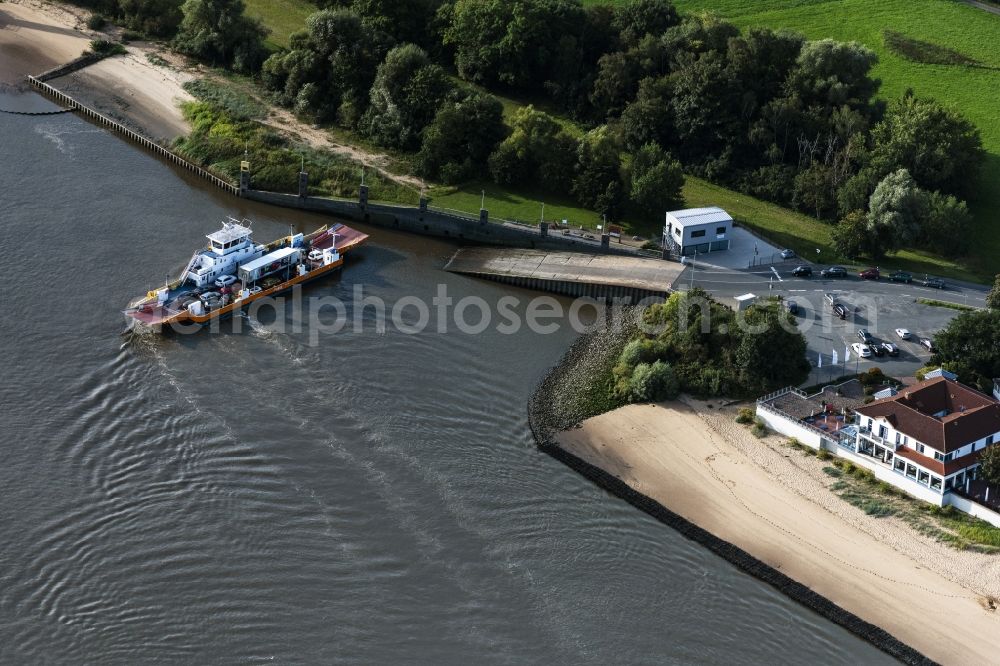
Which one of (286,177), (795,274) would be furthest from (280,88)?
(795,274)

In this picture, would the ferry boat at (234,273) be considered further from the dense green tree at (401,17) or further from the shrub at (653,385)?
the dense green tree at (401,17)

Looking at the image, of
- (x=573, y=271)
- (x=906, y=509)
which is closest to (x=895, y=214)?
(x=573, y=271)

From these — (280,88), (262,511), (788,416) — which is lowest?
(262,511)

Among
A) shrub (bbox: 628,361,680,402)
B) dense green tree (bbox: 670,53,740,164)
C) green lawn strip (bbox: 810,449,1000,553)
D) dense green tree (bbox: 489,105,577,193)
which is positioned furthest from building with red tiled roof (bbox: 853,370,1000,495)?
dense green tree (bbox: 670,53,740,164)

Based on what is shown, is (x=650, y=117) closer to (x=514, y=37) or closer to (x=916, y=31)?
(x=514, y=37)

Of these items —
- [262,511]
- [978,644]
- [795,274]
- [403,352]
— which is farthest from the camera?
[795,274]

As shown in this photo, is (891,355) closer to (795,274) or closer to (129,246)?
(795,274)
